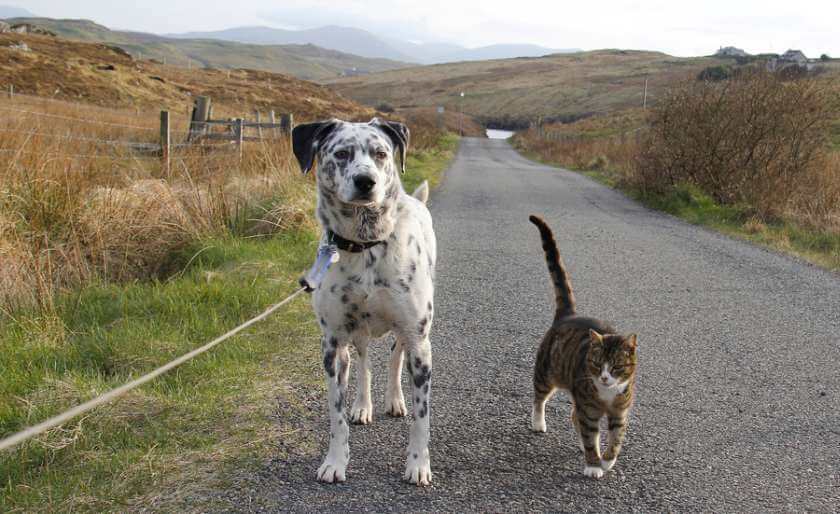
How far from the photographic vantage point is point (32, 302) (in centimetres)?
655

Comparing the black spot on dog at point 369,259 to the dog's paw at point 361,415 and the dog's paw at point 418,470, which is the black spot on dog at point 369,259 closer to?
the dog's paw at point 418,470

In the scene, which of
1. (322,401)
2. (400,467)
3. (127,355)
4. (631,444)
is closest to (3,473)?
(127,355)

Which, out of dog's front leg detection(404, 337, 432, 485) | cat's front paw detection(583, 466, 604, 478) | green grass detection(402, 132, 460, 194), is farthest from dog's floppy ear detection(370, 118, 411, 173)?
green grass detection(402, 132, 460, 194)

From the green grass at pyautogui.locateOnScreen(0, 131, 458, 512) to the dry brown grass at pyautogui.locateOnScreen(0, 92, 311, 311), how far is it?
50 cm

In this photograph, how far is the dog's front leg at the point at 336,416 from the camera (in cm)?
366

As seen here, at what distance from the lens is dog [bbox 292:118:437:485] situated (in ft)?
12.0

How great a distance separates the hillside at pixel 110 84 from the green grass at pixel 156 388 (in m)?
26.8

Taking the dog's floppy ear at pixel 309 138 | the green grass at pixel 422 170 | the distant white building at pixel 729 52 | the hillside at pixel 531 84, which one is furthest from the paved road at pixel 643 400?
the distant white building at pixel 729 52

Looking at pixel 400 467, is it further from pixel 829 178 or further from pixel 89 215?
pixel 829 178

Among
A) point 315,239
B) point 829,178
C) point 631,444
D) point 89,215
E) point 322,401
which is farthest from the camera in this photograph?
point 829,178

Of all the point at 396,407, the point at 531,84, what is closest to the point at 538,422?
the point at 396,407

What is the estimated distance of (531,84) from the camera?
118 m

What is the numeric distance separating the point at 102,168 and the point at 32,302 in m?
3.84

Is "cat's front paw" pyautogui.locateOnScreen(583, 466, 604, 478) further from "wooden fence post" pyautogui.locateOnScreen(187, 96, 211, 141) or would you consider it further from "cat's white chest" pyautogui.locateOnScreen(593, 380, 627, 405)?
"wooden fence post" pyautogui.locateOnScreen(187, 96, 211, 141)
